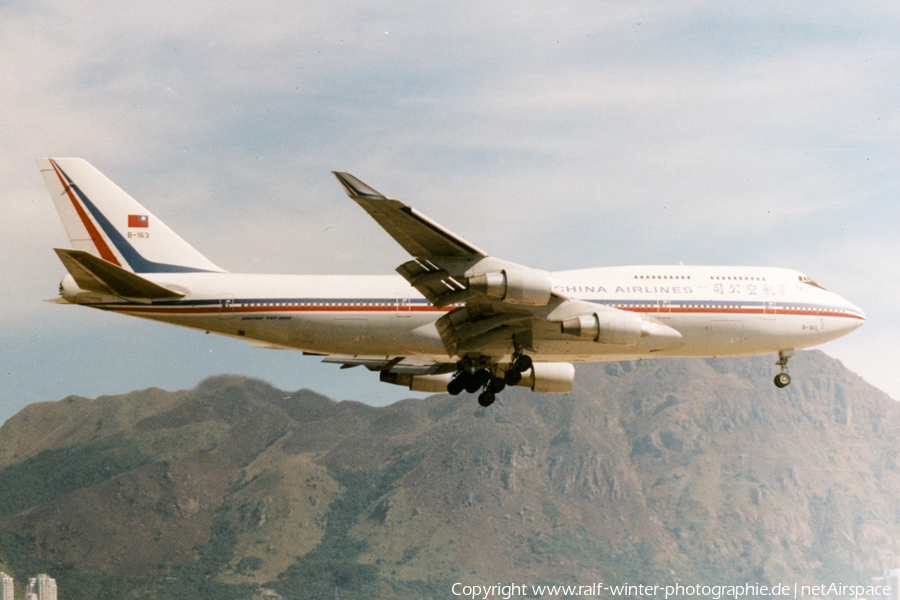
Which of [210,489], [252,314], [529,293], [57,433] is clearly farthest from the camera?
[210,489]

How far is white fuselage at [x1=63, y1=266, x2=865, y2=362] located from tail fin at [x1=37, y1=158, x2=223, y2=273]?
4.87 ft

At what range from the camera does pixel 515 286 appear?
99.0ft

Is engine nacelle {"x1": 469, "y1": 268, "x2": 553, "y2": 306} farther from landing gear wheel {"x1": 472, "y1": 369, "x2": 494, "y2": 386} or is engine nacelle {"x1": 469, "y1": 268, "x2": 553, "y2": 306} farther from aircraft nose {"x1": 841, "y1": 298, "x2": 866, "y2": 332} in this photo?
aircraft nose {"x1": 841, "y1": 298, "x2": 866, "y2": 332}

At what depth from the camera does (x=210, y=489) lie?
19338 cm

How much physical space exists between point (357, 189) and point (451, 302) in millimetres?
6489

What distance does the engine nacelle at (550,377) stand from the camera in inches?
1588

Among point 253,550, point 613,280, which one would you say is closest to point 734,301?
point 613,280

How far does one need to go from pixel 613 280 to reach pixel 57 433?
166720 millimetres

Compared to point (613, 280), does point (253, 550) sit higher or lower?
lower

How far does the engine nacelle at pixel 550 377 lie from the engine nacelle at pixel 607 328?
24.1ft

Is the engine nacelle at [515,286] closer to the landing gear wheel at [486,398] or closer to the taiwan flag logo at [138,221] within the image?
the landing gear wheel at [486,398]

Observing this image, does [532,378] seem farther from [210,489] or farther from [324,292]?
[210,489]

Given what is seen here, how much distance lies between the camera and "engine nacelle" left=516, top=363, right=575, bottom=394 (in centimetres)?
4034

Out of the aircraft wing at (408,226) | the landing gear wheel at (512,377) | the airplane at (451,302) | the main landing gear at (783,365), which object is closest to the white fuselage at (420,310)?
the airplane at (451,302)
